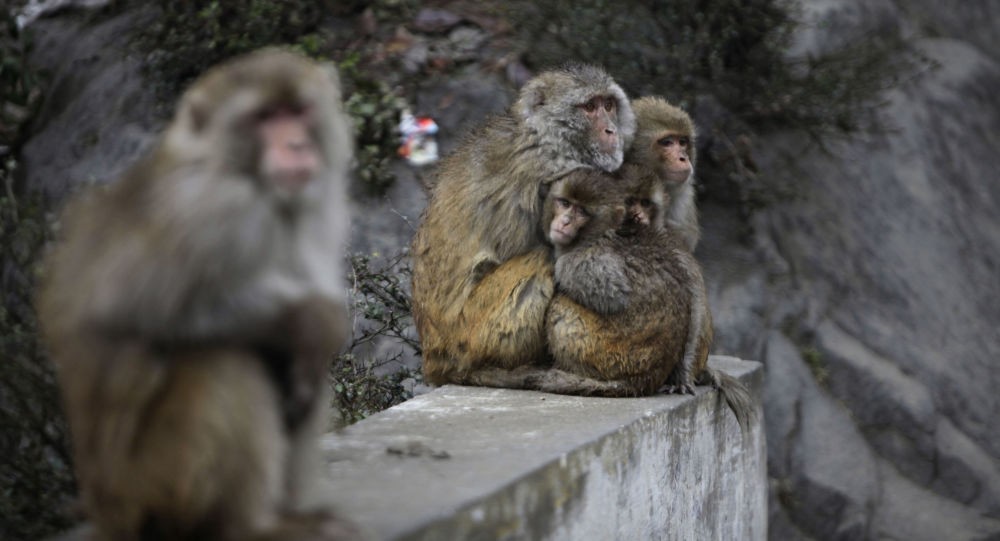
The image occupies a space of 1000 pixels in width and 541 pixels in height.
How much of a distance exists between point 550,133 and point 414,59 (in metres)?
4.68

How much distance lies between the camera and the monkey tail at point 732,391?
5.48 meters

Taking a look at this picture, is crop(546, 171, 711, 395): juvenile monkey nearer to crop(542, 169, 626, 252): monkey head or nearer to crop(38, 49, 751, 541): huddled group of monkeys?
crop(542, 169, 626, 252): monkey head

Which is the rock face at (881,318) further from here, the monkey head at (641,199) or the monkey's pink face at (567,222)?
the monkey's pink face at (567,222)

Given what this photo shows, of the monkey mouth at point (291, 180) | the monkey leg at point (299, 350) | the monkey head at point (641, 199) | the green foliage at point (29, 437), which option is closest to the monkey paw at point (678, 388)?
the monkey head at point (641, 199)

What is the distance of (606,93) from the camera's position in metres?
5.61

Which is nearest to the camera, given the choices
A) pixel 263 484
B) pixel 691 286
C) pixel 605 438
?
pixel 263 484

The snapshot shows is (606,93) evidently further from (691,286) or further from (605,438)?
(605,438)

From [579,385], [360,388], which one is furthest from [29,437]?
[579,385]

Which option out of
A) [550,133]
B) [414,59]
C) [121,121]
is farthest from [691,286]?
[121,121]

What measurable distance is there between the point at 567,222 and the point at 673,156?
2.64ft

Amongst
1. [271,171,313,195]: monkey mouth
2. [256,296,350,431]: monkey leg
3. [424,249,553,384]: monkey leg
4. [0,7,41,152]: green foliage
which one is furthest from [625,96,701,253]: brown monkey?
[0,7,41,152]: green foliage

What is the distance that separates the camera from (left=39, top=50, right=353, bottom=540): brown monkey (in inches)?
97.2

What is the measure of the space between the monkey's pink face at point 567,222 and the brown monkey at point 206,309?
255 centimetres

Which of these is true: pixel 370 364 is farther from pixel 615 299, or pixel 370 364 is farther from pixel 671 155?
pixel 671 155
